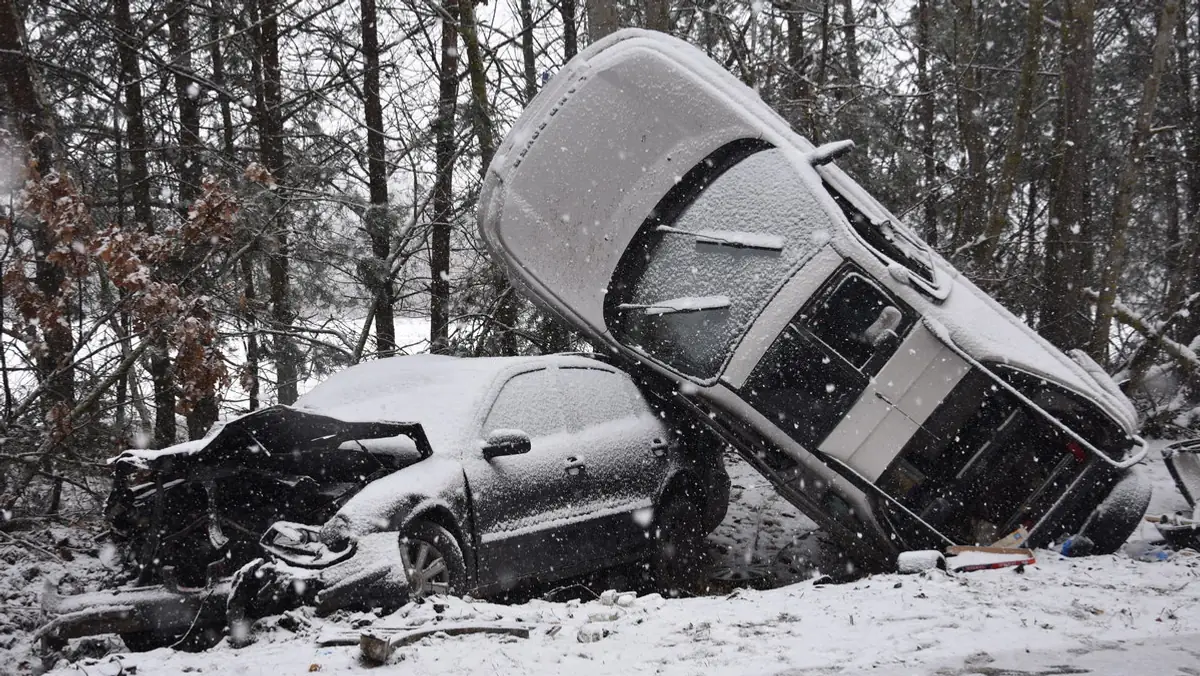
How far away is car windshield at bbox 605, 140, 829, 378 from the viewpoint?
5.76 metres

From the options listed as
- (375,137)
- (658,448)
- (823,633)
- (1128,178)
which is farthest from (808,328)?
(375,137)

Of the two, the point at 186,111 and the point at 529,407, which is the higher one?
the point at 186,111

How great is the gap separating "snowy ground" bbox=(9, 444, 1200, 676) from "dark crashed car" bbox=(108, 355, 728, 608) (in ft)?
1.54

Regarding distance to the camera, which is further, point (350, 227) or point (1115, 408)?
point (350, 227)

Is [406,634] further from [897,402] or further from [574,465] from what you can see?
[897,402]

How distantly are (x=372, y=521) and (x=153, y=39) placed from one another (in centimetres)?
1059

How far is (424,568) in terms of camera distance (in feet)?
15.4

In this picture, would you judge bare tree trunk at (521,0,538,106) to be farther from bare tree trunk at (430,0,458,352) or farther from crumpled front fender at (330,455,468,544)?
crumpled front fender at (330,455,468,544)

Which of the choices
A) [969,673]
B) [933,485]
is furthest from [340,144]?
[969,673]

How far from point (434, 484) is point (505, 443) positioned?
53cm

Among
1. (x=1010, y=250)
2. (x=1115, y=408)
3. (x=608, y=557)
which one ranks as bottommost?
(x=608, y=557)

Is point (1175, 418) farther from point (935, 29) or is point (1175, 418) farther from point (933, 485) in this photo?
point (935, 29)

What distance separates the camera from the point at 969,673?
11.1ft

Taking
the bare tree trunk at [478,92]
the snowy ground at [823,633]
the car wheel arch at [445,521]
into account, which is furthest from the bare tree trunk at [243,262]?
the snowy ground at [823,633]
